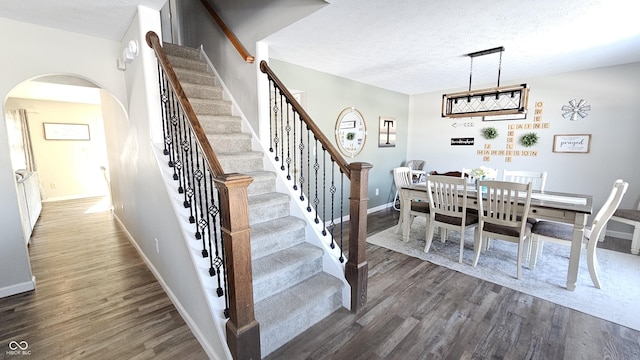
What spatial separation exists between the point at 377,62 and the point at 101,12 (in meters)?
2.92

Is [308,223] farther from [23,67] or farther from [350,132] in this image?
[23,67]

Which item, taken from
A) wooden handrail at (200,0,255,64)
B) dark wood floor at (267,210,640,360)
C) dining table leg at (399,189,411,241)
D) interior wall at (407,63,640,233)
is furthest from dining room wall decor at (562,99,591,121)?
wooden handrail at (200,0,255,64)

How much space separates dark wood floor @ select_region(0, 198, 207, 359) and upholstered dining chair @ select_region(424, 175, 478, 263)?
275 centimetres

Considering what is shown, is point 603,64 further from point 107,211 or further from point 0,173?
point 107,211

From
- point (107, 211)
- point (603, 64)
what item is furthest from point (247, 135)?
point (603, 64)

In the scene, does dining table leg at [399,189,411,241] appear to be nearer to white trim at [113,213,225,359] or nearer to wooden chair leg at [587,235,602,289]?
wooden chair leg at [587,235,602,289]

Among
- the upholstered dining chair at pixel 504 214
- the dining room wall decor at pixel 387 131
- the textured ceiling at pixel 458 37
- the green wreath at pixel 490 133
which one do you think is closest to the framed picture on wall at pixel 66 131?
the textured ceiling at pixel 458 37

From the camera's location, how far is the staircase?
185 centimetres

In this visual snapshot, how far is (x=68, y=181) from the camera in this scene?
658 cm

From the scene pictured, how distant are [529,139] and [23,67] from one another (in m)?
6.41

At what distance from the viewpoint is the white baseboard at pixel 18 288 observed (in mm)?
2408

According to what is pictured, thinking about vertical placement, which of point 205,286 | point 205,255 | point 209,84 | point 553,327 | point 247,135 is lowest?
point 553,327

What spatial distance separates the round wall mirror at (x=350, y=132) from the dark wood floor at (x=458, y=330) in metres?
2.49

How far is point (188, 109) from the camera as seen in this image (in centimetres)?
178
